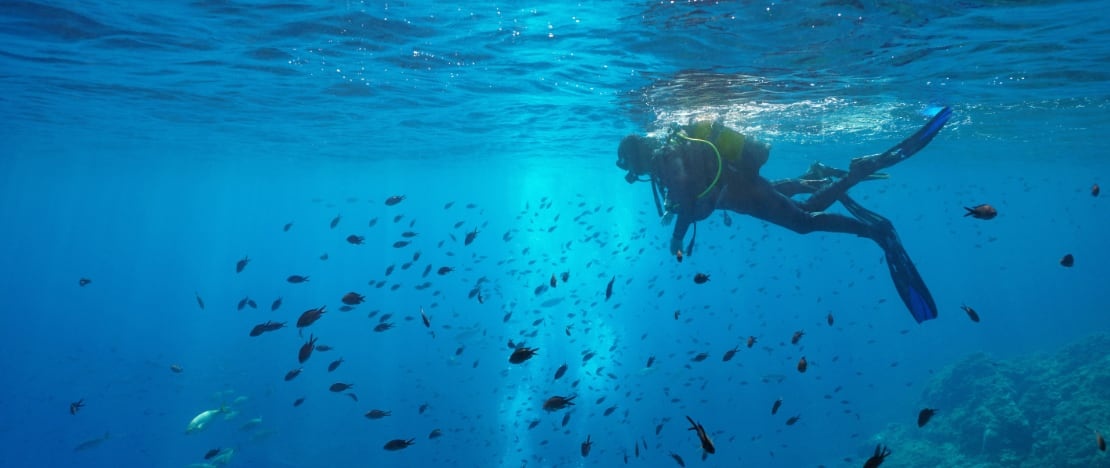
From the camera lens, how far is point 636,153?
30.8 ft

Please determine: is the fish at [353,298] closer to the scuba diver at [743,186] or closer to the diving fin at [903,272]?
the scuba diver at [743,186]

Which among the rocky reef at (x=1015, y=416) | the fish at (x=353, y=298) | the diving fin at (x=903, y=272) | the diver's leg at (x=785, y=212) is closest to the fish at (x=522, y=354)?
the fish at (x=353, y=298)

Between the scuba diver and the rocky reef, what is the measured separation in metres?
10.1

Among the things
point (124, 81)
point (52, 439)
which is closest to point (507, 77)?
point (124, 81)

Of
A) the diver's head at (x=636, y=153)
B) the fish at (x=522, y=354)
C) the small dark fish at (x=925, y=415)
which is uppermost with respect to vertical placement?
the diver's head at (x=636, y=153)

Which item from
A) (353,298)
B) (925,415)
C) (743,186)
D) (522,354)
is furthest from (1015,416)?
(353,298)

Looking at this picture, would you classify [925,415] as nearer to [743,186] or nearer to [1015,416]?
[743,186]

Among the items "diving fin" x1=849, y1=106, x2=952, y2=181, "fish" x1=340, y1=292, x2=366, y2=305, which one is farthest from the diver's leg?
"fish" x1=340, y1=292, x2=366, y2=305

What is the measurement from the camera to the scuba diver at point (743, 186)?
8.09 m

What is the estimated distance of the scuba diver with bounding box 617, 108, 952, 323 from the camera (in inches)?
318

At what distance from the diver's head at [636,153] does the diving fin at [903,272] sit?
317 cm

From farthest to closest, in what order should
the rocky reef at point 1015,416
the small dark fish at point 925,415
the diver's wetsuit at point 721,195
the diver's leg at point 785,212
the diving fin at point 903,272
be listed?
the rocky reef at point 1015,416 < the diver's leg at point 785,212 < the diving fin at point 903,272 < the diver's wetsuit at point 721,195 < the small dark fish at point 925,415

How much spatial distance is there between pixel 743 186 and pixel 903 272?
2.60 m

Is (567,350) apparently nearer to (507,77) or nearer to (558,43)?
(507,77)
